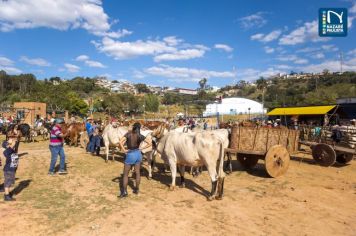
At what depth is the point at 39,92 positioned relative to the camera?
212 feet

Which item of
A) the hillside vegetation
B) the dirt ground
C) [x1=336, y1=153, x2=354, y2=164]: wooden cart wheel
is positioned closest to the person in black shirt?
the dirt ground

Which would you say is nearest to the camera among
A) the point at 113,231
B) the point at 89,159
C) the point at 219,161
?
the point at 113,231

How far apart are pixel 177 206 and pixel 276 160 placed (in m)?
4.64

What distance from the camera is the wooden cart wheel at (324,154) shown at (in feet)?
45.2

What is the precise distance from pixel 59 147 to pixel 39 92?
5916cm

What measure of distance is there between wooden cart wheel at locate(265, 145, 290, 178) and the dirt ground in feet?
0.98

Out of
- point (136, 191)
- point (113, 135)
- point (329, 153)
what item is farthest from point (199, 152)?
point (329, 153)

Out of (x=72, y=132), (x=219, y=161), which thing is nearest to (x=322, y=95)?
(x=72, y=132)

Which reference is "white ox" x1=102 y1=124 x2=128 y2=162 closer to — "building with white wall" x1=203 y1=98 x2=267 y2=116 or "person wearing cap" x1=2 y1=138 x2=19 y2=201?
"person wearing cap" x1=2 y1=138 x2=19 y2=201

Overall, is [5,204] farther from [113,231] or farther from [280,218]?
[280,218]

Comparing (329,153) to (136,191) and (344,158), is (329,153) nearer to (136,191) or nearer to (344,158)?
(344,158)

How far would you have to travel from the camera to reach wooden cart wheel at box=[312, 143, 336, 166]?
45.2 feet

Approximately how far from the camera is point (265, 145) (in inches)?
448

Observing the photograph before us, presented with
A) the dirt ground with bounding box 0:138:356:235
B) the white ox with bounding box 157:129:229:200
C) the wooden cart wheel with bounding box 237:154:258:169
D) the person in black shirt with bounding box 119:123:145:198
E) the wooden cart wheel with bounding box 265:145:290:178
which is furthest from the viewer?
the wooden cart wheel with bounding box 237:154:258:169
